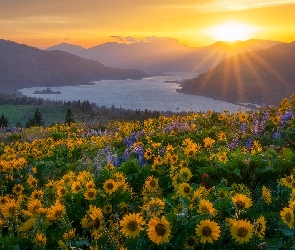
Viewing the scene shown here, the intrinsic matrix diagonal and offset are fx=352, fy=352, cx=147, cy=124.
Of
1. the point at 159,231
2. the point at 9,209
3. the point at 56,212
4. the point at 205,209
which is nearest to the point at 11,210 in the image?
the point at 9,209

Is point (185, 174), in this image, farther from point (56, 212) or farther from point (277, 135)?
point (277, 135)

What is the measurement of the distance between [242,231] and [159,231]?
0.52 meters

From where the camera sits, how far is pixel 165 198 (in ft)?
12.1

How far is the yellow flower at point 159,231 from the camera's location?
203 cm

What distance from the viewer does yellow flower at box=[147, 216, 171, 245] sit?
79.7 inches

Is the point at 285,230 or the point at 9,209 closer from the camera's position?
the point at 285,230

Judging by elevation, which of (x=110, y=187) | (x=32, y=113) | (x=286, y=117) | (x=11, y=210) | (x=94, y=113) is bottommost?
(x=32, y=113)

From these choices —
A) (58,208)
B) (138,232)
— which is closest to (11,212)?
(58,208)

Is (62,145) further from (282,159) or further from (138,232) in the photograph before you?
(138,232)

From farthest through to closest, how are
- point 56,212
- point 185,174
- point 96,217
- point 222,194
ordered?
1. point 185,174
2. point 222,194
3. point 56,212
4. point 96,217

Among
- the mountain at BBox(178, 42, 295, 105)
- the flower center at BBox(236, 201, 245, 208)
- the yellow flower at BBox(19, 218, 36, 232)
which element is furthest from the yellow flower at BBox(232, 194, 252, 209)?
the mountain at BBox(178, 42, 295, 105)

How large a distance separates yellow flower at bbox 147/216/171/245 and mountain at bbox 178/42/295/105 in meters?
150

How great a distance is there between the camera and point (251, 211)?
3.05 metres

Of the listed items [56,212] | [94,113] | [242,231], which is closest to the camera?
[242,231]
